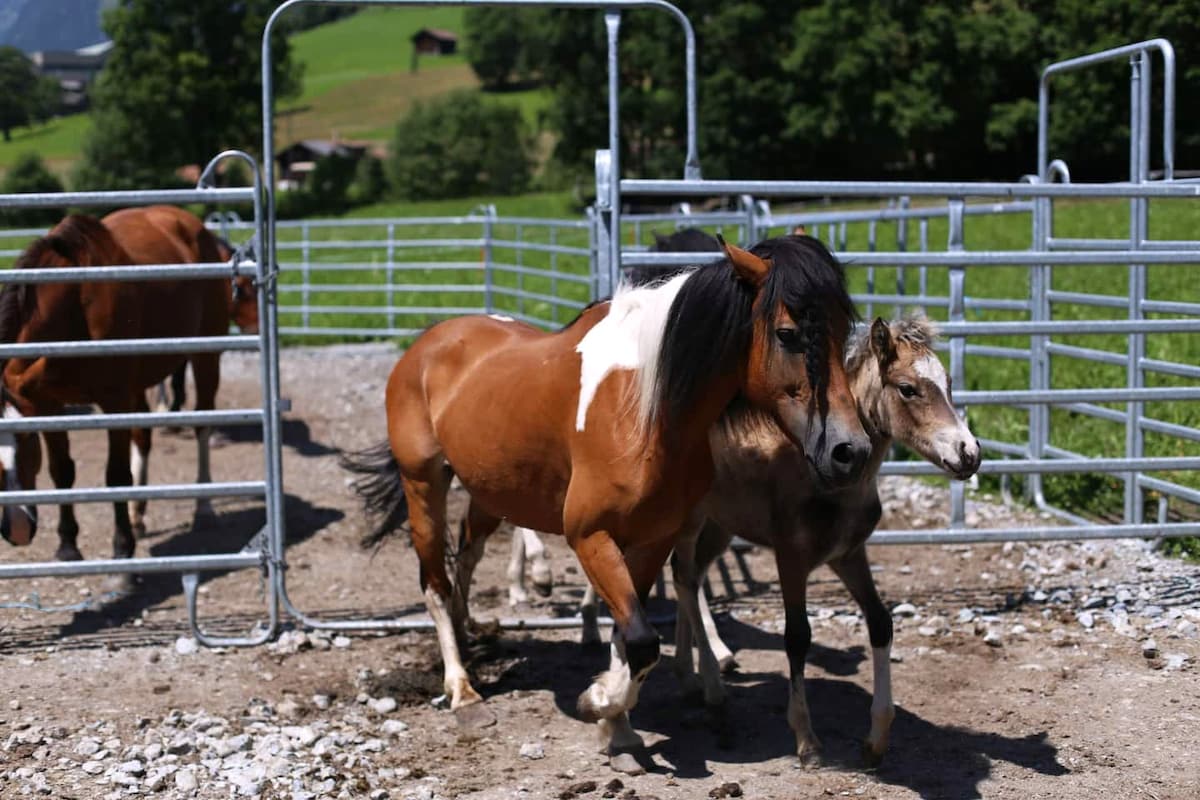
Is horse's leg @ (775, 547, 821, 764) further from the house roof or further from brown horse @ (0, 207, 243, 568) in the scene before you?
the house roof

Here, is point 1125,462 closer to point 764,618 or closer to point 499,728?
point 764,618

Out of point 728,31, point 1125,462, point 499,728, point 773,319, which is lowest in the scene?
point 499,728

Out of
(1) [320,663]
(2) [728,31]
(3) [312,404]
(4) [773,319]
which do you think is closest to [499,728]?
(1) [320,663]

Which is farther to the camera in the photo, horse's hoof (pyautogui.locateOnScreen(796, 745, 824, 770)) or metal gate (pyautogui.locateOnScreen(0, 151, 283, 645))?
metal gate (pyautogui.locateOnScreen(0, 151, 283, 645))

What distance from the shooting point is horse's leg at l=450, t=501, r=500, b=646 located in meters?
5.52

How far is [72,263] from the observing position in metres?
6.54

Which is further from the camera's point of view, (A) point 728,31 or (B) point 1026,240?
(A) point 728,31

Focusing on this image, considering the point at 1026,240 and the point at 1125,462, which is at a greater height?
the point at 1026,240

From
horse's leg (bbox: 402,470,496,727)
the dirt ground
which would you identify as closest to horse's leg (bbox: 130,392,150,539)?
the dirt ground

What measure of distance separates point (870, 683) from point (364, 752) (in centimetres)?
210

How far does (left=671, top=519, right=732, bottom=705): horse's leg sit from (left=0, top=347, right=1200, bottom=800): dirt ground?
0.15 m

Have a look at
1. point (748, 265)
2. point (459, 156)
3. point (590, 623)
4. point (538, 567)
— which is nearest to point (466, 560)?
point (538, 567)

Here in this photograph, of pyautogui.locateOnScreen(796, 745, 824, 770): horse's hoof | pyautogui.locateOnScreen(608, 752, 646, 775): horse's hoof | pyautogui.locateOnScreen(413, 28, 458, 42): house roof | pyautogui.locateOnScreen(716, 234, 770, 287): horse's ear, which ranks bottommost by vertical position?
pyautogui.locateOnScreen(608, 752, 646, 775): horse's hoof

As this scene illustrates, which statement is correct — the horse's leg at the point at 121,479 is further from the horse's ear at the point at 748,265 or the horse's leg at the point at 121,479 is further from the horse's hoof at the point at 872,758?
the horse's hoof at the point at 872,758
